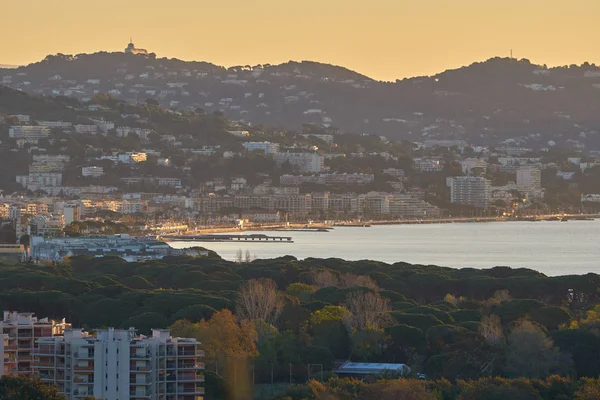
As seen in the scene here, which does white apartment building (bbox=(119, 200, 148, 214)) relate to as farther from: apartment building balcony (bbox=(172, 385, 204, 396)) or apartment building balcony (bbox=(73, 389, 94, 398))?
apartment building balcony (bbox=(73, 389, 94, 398))

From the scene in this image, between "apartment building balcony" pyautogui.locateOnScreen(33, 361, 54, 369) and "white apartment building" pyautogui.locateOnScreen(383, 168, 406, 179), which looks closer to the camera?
"apartment building balcony" pyautogui.locateOnScreen(33, 361, 54, 369)

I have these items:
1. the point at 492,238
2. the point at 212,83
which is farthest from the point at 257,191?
the point at 212,83

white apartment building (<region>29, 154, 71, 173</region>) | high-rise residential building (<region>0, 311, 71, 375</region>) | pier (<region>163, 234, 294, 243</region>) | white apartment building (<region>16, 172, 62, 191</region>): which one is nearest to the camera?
high-rise residential building (<region>0, 311, 71, 375</region>)

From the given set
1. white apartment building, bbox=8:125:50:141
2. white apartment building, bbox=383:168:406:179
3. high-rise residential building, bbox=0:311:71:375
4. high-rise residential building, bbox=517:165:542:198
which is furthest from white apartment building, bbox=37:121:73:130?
high-rise residential building, bbox=0:311:71:375

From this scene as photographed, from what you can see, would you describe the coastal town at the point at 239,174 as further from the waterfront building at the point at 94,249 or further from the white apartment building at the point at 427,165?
the waterfront building at the point at 94,249

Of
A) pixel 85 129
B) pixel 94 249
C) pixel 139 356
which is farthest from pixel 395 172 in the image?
pixel 139 356

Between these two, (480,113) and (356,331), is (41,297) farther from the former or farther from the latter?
(480,113)

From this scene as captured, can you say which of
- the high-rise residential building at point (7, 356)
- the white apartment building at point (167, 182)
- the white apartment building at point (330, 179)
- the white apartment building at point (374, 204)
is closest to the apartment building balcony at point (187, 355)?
the high-rise residential building at point (7, 356)

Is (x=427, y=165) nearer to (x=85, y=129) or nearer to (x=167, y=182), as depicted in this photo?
(x=167, y=182)
